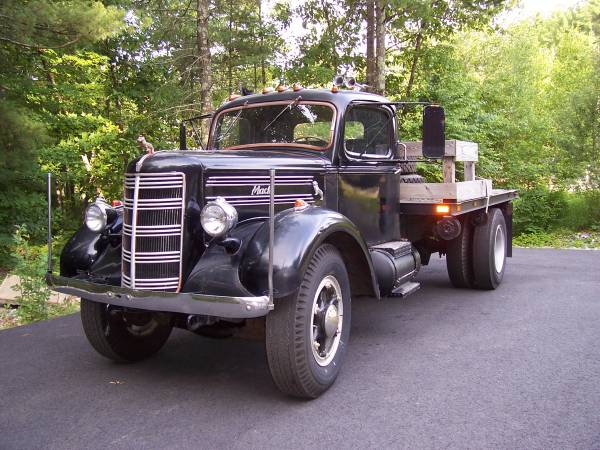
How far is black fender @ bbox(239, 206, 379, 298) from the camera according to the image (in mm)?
3006

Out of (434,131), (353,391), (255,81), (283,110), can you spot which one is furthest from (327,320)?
(255,81)

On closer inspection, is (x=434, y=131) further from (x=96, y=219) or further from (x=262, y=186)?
(x=96, y=219)

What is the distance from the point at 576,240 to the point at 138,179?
35.9 feet

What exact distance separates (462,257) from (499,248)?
0.81 m

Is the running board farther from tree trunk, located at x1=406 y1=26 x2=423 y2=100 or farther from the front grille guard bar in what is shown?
tree trunk, located at x1=406 y1=26 x2=423 y2=100

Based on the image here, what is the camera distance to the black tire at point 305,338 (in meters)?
3.11

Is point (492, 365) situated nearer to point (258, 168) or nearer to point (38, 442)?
point (258, 168)

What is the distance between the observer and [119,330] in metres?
3.96

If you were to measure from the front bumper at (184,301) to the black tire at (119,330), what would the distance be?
0.50m

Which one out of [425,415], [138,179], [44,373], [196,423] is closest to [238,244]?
[138,179]

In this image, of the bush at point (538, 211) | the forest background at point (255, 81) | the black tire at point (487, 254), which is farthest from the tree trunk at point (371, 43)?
the black tire at point (487, 254)

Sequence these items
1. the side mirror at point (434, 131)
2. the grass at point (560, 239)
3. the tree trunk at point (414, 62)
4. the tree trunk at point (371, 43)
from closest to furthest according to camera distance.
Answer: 1. the side mirror at point (434, 131)
2. the grass at point (560, 239)
3. the tree trunk at point (371, 43)
4. the tree trunk at point (414, 62)

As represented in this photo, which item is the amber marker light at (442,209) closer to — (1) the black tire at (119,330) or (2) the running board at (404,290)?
(2) the running board at (404,290)

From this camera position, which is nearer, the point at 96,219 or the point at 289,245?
the point at 289,245
